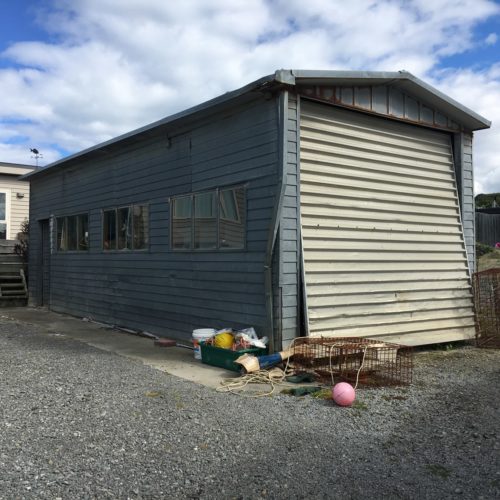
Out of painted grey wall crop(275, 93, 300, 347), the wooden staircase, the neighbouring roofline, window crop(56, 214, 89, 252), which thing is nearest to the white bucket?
painted grey wall crop(275, 93, 300, 347)

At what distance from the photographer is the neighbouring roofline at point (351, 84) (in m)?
6.46

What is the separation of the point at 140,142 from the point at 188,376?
196 inches

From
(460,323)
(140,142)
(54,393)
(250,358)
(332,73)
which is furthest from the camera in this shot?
(140,142)

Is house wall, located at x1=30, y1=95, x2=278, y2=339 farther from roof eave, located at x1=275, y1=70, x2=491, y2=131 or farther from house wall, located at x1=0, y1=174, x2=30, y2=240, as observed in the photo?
house wall, located at x1=0, y1=174, x2=30, y2=240

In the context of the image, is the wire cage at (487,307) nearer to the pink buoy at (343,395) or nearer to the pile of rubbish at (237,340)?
the pile of rubbish at (237,340)

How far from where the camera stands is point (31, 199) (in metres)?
14.4

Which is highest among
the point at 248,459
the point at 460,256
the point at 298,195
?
the point at 298,195

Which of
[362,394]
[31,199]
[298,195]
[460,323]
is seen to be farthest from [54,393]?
[31,199]

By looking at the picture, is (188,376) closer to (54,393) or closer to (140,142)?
(54,393)

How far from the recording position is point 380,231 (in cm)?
781

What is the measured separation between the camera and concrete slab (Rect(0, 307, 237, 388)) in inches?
253

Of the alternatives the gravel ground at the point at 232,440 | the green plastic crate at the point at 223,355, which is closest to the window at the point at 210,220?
the green plastic crate at the point at 223,355

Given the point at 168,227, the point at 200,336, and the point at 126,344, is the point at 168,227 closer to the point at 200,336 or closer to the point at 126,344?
the point at 126,344

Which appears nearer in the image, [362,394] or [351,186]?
[362,394]
